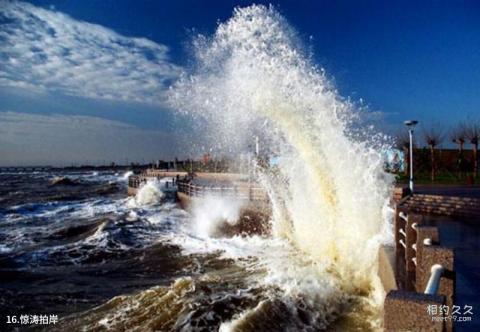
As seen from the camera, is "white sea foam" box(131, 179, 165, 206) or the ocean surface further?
"white sea foam" box(131, 179, 165, 206)

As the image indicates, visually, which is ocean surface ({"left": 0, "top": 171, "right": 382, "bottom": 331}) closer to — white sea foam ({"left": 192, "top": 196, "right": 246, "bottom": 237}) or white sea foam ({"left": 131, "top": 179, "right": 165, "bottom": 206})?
white sea foam ({"left": 192, "top": 196, "right": 246, "bottom": 237})

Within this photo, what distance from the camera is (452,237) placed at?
368 inches

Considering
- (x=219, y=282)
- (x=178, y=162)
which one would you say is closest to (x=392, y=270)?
(x=219, y=282)

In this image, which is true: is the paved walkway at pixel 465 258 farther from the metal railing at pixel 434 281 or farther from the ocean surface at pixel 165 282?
the ocean surface at pixel 165 282

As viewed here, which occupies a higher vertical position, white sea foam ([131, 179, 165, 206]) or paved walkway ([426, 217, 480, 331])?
paved walkway ([426, 217, 480, 331])

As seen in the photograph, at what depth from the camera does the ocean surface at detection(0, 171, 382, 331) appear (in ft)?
21.2

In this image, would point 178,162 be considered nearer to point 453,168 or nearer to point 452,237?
point 453,168

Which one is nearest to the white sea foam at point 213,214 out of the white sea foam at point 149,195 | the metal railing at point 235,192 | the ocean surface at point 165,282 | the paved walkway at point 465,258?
the ocean surface at point 165,282

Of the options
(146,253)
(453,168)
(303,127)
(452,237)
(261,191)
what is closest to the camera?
(452,237)

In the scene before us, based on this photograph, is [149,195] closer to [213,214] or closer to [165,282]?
[213,214]

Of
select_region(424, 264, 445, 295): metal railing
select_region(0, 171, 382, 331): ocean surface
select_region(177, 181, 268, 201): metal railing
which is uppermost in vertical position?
select_region(424, 264, 445, 295): metal railing

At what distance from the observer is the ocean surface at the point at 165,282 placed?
21.2 feet

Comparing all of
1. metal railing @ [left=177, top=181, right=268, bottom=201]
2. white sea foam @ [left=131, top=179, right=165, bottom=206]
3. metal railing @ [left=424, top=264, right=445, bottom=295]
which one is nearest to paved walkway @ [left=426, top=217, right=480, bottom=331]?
metal railing @ [left=424, top=264, right=445, bottom=295]

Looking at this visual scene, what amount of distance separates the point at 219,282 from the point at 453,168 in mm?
32447
